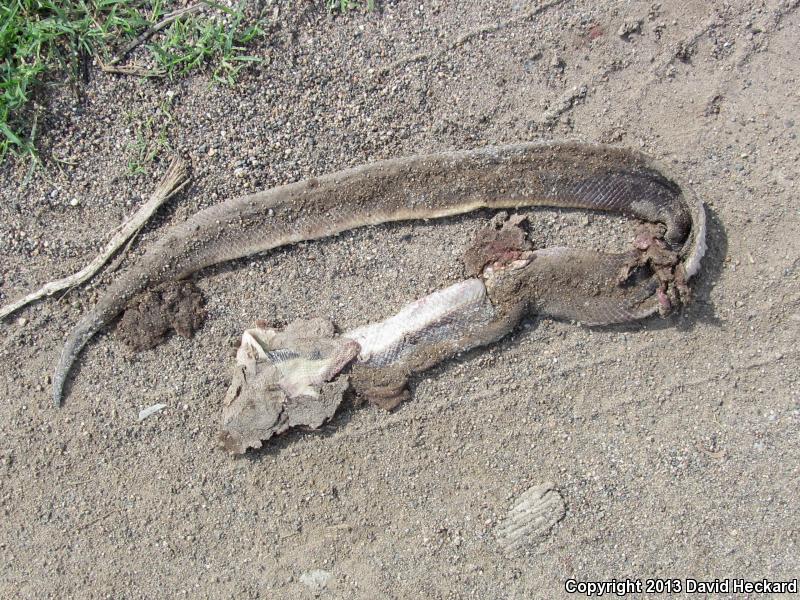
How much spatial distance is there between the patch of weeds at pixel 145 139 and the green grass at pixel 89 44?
326mm

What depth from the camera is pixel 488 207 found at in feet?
13.3

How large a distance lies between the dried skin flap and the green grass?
207 centimetres

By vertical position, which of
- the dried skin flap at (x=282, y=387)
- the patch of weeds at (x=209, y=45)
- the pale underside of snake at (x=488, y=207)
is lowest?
the dried skin flap at (x=282, y=387)

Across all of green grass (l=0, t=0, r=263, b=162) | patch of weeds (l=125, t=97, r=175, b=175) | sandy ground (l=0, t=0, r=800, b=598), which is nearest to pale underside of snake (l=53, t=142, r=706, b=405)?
sandy ground (l=0, t=0, r=800, b=598)

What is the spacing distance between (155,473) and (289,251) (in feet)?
6.63

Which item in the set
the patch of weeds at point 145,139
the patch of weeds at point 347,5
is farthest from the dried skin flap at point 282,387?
the patch of weeds at point 347,5

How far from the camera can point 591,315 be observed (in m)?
3.98

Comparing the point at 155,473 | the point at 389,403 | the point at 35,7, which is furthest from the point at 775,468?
the point at 35,7

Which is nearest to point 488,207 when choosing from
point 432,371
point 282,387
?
point 432,371

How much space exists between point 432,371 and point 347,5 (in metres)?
2.82

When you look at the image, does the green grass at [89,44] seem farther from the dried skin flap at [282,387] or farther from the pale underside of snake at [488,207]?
the dried skin flap at [282,387]

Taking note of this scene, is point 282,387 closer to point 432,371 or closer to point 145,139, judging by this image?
point 432,371

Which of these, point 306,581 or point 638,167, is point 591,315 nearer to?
point 638,167

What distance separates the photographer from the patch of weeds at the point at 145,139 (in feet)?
13.4
